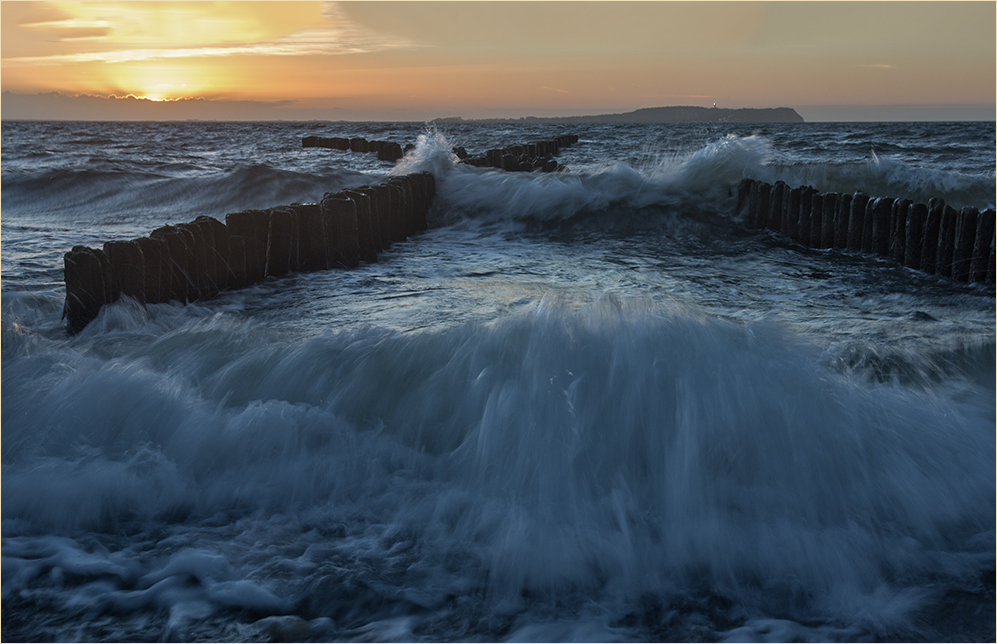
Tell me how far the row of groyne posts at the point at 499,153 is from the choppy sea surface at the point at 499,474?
9.60m

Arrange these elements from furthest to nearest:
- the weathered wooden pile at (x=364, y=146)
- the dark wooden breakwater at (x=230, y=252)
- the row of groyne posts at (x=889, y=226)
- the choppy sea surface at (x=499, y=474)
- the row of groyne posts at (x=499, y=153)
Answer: the weathered wooden pile at (x=364, y=146) < the row of groyne posts at (x=499, y=153) < the row of groyne posts at (x=889, y=226) < the dark wooden breakwater at (x=230, y=252) < the choppy sea surface at (x=499, y=474)

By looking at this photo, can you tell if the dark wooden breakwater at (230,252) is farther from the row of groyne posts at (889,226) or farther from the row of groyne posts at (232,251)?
the row of groyne posts at (889,226)

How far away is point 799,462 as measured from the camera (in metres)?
2.91

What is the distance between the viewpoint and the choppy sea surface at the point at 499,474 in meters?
2.30

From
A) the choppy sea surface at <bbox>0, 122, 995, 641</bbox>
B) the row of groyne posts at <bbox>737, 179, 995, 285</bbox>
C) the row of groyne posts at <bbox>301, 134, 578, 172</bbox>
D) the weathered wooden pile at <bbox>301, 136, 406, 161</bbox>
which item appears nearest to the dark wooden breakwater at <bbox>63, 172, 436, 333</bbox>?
the choppy sea surface at <bbox>0, 122, 995, 641</bbox>

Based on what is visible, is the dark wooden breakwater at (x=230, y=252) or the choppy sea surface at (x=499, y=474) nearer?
the choppy sea surface at (x=499, y=474)

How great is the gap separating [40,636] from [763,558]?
8.10 feet

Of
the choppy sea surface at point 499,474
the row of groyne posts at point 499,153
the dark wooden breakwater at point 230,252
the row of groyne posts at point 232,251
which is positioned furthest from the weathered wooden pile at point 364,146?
the choppy sea surface at point 499,474

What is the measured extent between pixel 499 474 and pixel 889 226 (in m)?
6.18

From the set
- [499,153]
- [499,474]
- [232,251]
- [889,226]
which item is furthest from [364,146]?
[499,474]

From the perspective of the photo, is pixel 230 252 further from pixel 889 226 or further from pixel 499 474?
pixel 889 226

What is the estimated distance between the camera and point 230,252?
590 centimetres

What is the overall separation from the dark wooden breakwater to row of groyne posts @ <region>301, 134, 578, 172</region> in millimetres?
5656

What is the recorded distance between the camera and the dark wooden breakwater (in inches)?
183
